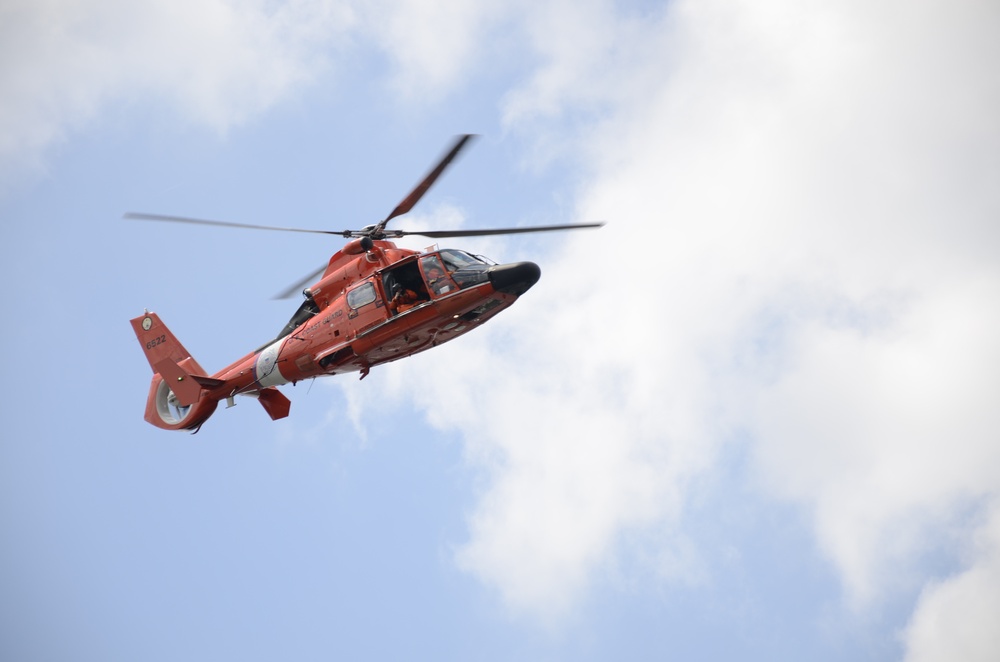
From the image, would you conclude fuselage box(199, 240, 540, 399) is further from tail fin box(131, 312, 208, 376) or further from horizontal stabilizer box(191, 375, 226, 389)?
tail fin box(131, 312, 208, 376)

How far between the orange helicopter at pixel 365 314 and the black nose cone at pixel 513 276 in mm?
28

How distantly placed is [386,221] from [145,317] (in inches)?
430

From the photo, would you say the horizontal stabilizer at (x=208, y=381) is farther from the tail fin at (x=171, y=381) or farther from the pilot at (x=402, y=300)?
the pilot at (x=402, y=300)

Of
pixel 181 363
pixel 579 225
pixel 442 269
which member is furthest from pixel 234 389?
pixel 579 225

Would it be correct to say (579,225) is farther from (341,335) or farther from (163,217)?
(163,217)

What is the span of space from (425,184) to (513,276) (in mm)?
3741

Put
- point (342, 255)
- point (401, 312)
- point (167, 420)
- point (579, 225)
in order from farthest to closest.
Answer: point (167, 420) < point (342, 255) < point (401, 312) < point (579, 225)

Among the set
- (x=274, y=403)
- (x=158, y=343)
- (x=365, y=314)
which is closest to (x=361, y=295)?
(x=365, y=314)

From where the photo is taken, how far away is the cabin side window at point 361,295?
3148cm

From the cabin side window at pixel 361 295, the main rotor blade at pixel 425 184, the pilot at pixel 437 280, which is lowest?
the cabin side window at pixel 361 295

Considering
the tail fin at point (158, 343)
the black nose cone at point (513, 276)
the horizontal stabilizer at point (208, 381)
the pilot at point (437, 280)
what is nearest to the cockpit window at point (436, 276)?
the pilot at point (437, 280)

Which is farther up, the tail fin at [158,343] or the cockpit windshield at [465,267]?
the cockpit windshield at [465,267]

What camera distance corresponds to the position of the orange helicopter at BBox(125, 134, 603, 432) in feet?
98.6

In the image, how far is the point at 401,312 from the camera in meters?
30.8
